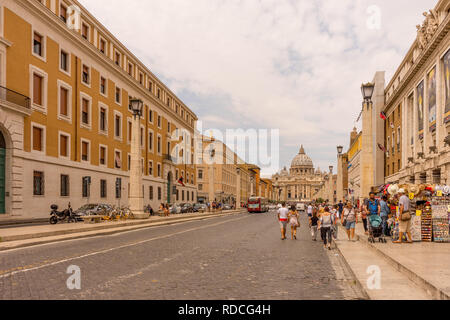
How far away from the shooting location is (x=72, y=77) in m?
34.1

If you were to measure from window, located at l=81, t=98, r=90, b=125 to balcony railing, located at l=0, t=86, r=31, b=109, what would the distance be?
8059 mm

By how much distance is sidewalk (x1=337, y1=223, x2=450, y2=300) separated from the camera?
7.15 meters

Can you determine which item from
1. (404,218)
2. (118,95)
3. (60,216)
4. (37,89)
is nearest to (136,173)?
(60,216)

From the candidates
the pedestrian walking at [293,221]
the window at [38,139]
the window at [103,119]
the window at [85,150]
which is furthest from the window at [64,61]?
the pedestrian walking at [293,221]

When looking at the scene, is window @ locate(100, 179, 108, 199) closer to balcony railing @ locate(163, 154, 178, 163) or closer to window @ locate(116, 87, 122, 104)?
window @ locate(116, 87, 122, 104)

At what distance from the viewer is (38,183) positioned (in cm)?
2900

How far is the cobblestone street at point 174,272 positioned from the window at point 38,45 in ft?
64.0

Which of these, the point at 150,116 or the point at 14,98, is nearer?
the point at 14,98

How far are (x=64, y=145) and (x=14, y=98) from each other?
7006 millimetres

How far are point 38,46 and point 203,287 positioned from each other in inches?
1083

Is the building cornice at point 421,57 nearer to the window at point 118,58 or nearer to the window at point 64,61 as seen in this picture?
the window at point 64,61

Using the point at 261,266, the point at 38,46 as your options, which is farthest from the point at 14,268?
the point at 38,46

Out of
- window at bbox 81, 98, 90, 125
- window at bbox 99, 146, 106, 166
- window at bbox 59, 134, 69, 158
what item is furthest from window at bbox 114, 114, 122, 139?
window at bbox 59, 134, 69, 158
